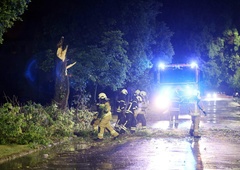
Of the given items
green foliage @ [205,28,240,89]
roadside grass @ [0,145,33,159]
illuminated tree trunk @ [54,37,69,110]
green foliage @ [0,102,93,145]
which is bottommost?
roadside grass @ [0,145,33,159]

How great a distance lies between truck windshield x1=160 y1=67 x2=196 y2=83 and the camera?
25.9 m

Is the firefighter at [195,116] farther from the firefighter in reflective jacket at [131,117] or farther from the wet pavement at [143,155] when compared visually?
the firefighter in reflective jacket at [131,117]

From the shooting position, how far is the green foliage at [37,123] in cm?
1278

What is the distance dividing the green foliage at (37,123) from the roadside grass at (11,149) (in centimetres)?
33

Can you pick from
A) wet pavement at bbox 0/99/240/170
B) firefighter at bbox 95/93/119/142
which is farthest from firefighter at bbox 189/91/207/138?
firefighter at bbox 95/93/119/142

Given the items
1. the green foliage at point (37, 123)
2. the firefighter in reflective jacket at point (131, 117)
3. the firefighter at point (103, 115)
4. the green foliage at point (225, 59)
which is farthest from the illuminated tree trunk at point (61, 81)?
the green foliage at point (225, 59)

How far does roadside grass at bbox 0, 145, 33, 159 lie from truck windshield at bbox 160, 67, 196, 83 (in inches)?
589

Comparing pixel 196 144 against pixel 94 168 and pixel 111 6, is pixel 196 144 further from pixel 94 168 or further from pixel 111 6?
pixel 111 6

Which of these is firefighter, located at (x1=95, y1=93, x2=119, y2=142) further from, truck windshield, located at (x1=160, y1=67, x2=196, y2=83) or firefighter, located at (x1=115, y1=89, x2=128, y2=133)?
truck windshield, located at (x1=160, y1=67, x2=196, y2=83)

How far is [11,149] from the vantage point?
11828 mm

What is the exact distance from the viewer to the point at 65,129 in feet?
50.1

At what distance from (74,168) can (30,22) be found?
52.9 ft

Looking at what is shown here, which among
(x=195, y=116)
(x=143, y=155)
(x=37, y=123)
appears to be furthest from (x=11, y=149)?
(x=195, y=116)

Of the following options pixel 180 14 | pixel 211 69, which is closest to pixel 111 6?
pixel 180 14
